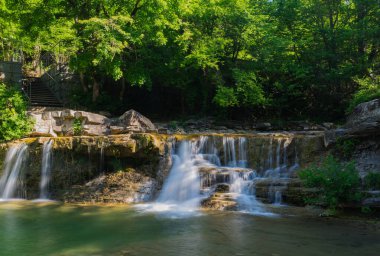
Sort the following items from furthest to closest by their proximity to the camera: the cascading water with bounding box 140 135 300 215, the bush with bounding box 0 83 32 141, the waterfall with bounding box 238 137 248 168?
the bush with bounding box 0 83 32 141, the waterfall with bounding box 238 137 248 168, the cascading water with bounding box 140 135 300 215

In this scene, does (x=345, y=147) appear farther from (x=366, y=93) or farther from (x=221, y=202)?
(x=221, y=202)

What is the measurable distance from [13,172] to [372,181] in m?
11.2

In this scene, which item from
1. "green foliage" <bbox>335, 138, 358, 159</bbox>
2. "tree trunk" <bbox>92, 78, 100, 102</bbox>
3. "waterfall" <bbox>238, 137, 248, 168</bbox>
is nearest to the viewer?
"green foliage" <bbox>335, 138, 358, 159</bbox>

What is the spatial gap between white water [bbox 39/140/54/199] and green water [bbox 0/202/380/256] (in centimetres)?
272

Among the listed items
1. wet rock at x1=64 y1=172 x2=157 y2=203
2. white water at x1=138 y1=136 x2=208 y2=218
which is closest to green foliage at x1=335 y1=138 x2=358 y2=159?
white water at x1=138 y1=136 x2=208 y2=218

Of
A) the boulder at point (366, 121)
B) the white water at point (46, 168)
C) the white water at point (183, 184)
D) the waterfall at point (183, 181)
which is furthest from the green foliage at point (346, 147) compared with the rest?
the white water at point (46, 168)

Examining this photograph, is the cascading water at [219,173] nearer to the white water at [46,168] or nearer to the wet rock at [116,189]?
the wet rock at [116,189]

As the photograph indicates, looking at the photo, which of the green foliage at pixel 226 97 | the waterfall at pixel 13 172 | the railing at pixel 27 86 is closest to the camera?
the waterfall at pixel 13 172

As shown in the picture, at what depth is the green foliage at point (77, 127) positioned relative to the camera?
15835 millimetres

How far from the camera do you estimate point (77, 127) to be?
15984 mm

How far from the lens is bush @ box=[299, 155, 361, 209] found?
29.1ft

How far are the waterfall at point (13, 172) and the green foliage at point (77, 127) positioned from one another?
2.44 metres

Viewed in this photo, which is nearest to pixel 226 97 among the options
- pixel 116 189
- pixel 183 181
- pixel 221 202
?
pixel 183 181

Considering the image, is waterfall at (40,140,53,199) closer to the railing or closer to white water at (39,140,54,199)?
white water at (39,140,54,199)
